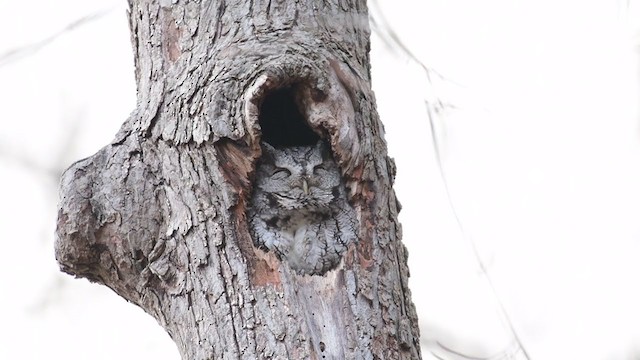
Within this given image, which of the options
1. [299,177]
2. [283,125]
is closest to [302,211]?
[299,177]

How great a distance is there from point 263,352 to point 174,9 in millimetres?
591

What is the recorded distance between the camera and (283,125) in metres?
1.65

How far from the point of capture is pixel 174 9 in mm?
1693

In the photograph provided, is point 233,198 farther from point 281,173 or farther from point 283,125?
point 283,125

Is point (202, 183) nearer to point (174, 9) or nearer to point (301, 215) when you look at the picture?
point (301, 215)

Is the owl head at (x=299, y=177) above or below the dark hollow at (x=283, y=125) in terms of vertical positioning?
below

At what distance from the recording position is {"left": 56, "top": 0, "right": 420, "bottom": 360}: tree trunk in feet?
4.79

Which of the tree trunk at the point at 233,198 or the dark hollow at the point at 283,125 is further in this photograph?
the dark hollow at the point at 283,125

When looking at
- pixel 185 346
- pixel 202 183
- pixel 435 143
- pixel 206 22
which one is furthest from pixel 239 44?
pixel 185 346

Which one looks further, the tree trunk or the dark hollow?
the dark hollow

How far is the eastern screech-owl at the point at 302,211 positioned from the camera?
4.96 ft

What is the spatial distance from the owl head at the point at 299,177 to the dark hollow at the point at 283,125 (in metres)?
0.05

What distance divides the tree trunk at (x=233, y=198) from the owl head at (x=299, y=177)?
0.09 ft

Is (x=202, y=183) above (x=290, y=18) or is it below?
below
